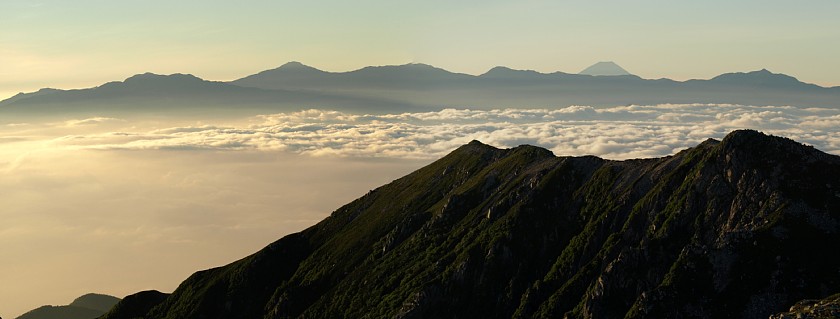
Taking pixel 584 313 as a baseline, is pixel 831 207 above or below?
above

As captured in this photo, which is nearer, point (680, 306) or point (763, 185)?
point (680, 306)

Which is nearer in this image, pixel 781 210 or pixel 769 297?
pixel 769 297

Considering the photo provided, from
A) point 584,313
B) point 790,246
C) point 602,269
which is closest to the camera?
point 790,246

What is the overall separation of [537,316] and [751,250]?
52.4 meters

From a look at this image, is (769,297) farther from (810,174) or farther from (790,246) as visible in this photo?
(810,174)

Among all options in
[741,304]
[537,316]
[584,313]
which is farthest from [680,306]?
[537,316]

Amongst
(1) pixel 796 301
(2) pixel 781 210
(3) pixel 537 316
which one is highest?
(2) pixel 781 210

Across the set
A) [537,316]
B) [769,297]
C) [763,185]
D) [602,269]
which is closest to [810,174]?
[763,185]

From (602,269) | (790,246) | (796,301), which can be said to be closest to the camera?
(796,301)

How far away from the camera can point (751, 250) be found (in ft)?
567

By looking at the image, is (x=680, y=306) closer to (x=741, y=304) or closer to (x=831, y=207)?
(x=741, y=304)

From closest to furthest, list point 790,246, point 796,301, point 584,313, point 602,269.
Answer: point 796,301, point 790,246, point 584,313, point 602,269

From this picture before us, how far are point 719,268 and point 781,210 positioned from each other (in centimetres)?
2169

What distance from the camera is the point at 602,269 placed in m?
198
